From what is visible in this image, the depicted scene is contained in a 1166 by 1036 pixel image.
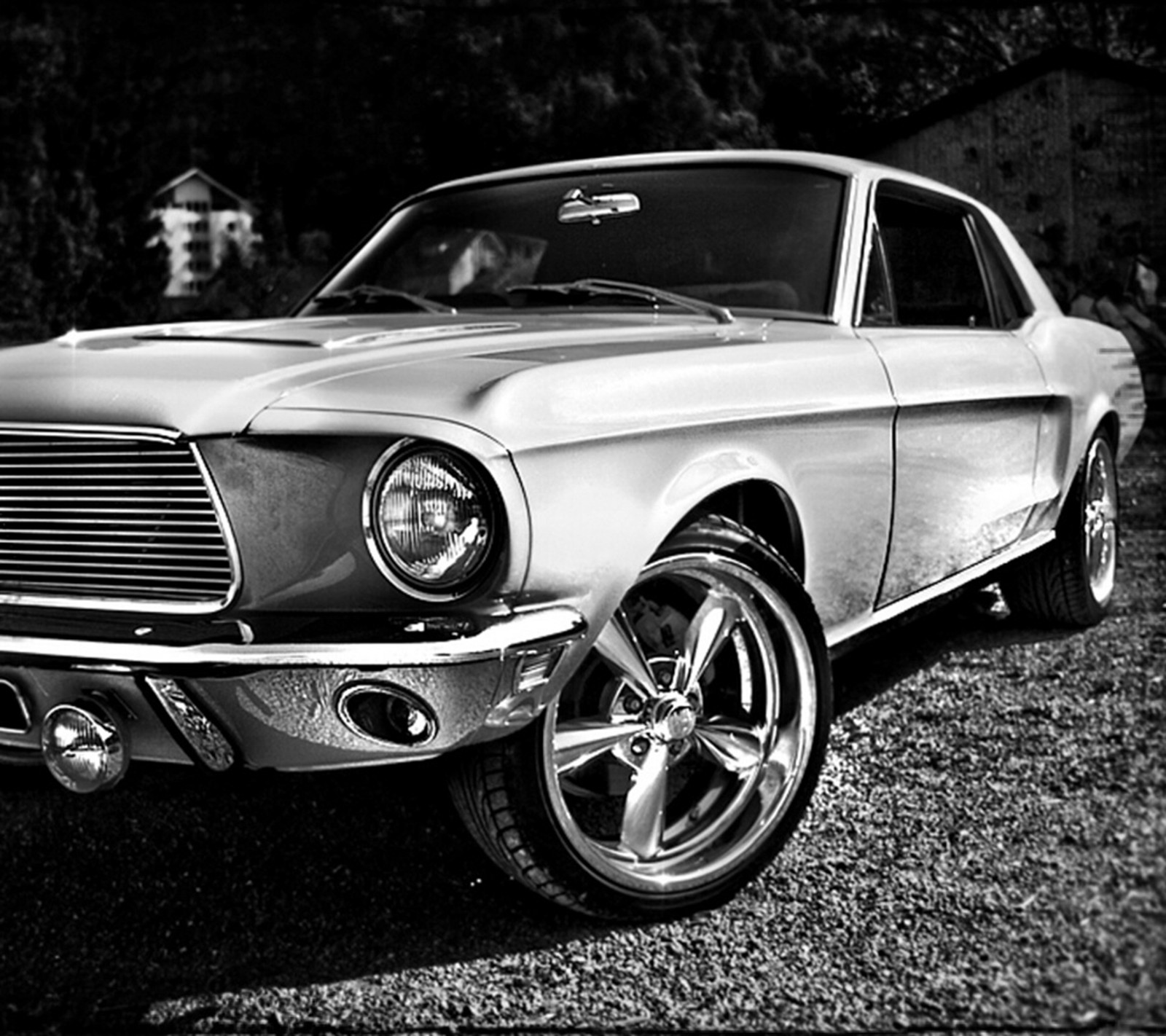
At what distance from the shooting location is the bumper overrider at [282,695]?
218 cm

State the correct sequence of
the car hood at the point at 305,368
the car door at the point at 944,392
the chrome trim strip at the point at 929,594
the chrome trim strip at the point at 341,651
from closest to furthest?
the chrome trim strip at the point at 341,651, the car hood at the point at 305,368, the chrome trim strip at the point at 929,594, the car door at the point at 944,392

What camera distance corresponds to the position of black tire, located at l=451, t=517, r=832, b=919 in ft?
8.02

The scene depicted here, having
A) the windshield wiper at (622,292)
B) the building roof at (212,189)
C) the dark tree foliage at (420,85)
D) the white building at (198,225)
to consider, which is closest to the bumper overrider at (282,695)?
the windshield wiper at (622,292)

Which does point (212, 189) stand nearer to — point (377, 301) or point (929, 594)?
point (377, 301)

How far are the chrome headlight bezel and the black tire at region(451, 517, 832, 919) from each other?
0.95 feet

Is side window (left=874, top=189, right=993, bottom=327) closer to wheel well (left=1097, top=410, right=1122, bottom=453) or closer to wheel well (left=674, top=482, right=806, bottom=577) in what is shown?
wheel well (left=1097, top=410, right=1122, bottom=453)

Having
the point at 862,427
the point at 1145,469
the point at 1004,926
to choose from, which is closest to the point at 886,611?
the point at 862,427

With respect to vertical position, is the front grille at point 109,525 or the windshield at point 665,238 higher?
the windshield at point 665,238

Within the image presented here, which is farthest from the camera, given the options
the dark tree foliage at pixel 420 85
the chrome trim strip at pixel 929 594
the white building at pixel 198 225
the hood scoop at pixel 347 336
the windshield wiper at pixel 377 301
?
the white building at pixel 198 225

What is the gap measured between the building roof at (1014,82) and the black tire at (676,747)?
54.1 ft

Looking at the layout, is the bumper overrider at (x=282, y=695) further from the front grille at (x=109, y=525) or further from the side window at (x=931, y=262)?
the side window at (x=931, y=262)

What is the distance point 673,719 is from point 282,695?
0.80m

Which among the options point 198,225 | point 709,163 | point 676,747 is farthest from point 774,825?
point 198,225

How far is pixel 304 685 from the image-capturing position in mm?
2189
